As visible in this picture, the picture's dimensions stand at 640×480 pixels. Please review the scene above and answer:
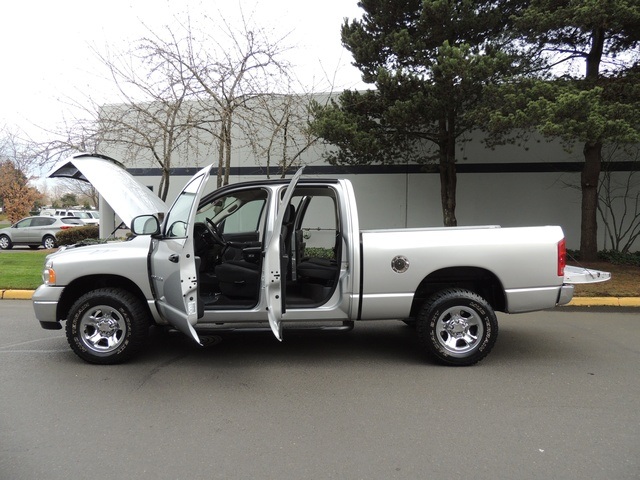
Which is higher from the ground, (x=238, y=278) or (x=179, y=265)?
(x=179, y=265)

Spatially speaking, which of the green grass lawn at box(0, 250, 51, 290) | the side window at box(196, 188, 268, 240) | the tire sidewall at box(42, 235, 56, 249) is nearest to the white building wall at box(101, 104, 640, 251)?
the green grass lawn at box(0, 250, 51, 290)

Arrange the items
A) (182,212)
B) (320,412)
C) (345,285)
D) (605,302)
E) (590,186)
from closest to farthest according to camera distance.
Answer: (320,412), (182,212), (345,285), (605,302), (590,186)

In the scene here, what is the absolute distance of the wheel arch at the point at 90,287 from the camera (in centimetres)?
495

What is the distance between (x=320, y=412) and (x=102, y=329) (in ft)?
8.53

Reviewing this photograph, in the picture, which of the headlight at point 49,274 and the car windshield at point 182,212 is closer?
the car windshield at point 182,212

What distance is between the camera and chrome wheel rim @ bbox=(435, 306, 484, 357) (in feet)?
15.8

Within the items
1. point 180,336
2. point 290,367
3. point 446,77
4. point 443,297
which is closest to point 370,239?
point 443,297

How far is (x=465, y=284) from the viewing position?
17.2 ft

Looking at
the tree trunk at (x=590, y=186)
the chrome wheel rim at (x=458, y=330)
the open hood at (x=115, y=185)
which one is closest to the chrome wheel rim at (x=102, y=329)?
the open hood at (x=115, y=185)

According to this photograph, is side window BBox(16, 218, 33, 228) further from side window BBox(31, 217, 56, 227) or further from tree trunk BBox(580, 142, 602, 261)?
tree trunk BBox(580, 142, 602, 261)

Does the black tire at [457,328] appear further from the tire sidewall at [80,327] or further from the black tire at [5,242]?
the black tire at [5,242]

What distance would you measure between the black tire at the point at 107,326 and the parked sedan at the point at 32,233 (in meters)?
16.3

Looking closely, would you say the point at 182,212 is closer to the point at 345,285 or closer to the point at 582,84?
the point at 345,285

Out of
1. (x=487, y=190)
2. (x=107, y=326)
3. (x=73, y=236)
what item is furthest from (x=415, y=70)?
(x=73, y=236)
